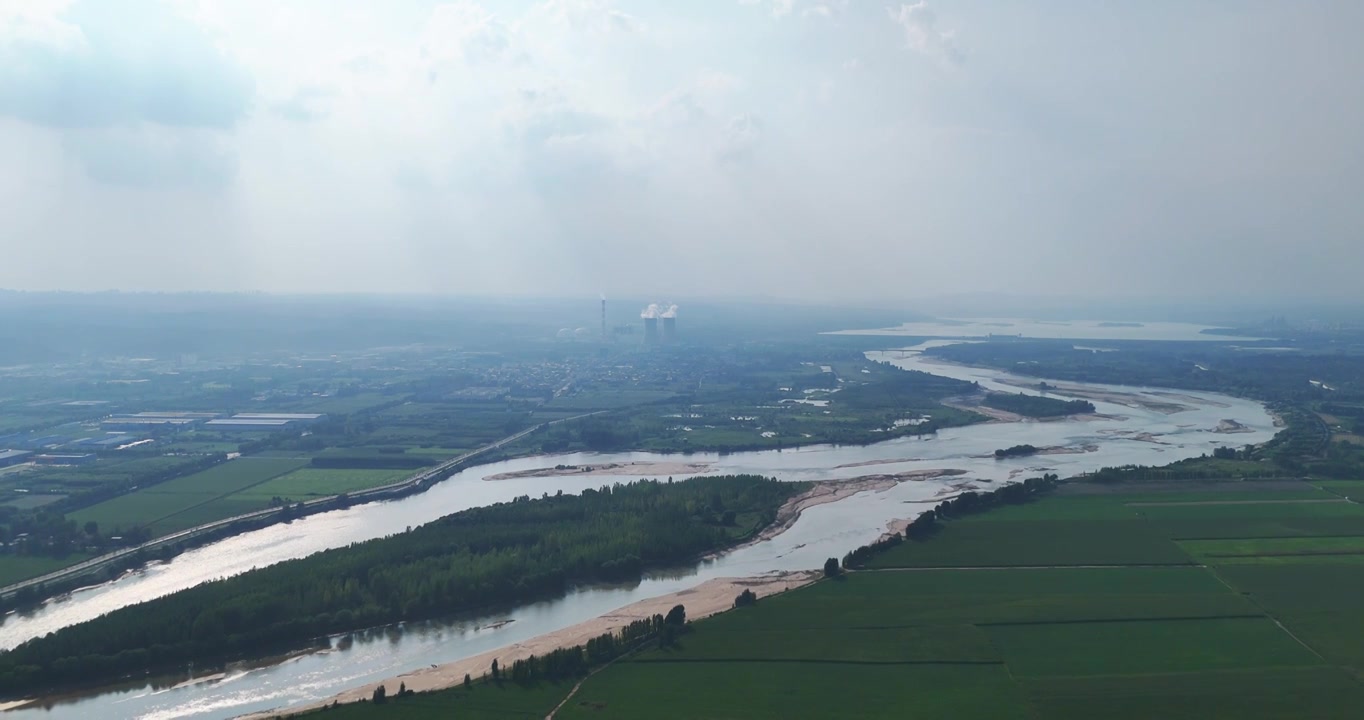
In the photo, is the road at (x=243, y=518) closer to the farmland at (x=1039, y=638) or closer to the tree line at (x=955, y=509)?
the farmland at (x=1039, y=638)

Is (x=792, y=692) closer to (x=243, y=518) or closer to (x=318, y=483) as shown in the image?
(x=243, y=518)

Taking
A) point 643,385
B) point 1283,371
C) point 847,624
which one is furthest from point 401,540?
point 1283,371

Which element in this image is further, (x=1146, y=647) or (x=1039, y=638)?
(x=1039, y=638)

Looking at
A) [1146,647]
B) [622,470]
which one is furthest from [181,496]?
[1146,647]

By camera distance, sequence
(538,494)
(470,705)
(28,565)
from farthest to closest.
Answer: (538,494) → (28,565) → (470,705)

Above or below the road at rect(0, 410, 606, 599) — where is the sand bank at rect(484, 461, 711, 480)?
above

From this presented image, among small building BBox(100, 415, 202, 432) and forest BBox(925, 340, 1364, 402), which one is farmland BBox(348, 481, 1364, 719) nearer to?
small building BBox(100, 415, 202, 432)

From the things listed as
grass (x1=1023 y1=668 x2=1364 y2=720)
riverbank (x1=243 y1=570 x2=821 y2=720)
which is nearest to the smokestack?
riverbank (x1=243 y1=570 x2=821 y2=720)
